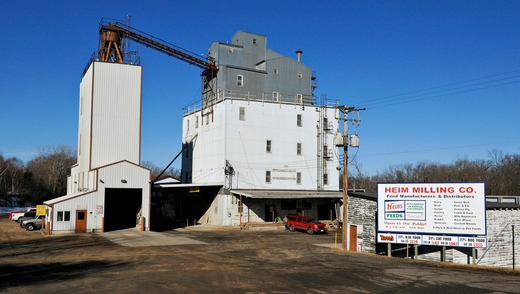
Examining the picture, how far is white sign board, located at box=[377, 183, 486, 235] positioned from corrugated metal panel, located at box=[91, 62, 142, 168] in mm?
29816

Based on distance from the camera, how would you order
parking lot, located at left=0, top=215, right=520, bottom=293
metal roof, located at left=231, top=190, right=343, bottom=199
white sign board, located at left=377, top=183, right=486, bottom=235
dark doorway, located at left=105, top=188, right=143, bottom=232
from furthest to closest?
dark doorway, located at left=105, top=188, right=143, bottom=232 < metal roof, located at left=231, top=190, right=343, bottom=199 < white sign board, located at left=377, top=183, right=486, bottom=235 < parking lot, located at left=0, top=215, right=520, bottom=293

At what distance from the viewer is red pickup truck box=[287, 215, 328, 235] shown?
4172 cm

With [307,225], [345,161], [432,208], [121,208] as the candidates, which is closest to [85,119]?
[121,208]

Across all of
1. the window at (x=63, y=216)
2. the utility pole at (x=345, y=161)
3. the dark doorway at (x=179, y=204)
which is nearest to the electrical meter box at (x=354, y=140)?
the utility pole at (x=345, y=161)

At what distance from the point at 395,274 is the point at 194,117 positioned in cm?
4635

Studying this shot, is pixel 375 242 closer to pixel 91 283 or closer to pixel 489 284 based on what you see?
pixel 489 284

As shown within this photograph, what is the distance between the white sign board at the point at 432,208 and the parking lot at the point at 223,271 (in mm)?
2353

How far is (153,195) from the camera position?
190 ft

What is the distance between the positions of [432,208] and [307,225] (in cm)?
2037

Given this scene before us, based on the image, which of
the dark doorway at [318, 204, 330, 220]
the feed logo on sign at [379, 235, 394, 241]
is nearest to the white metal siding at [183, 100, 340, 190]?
the dark doorway at [318, 204, 330, 220]

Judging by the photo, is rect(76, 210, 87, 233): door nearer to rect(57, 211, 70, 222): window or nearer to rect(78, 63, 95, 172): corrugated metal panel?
rect(57, 211, 70, 222): window

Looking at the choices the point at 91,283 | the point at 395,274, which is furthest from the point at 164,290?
the point at 395,274

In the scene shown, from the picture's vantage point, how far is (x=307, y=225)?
42812mm

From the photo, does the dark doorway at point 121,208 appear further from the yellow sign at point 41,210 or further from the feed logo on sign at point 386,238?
the feed logo on sign at point 386,238
